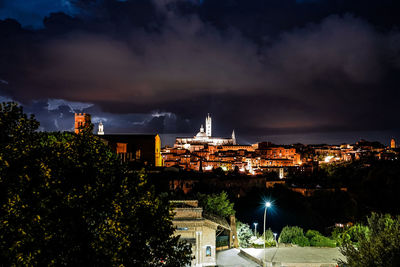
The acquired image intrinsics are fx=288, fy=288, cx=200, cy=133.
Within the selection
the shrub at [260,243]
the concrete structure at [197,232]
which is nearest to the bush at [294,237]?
the shrub at [260,243]

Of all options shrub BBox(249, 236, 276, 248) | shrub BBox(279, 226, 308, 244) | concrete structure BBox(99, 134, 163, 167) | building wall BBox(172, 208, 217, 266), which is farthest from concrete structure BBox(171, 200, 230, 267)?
concrete structure BBox(99, 134, 163, 167)

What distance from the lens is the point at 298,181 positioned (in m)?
77.6

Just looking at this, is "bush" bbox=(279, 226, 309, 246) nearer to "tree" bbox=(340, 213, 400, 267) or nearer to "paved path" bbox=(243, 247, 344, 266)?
"paved path" bbox=(243, 247, 344, 266)

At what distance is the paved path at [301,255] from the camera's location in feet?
61.3

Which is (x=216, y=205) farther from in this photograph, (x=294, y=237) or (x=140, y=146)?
(x=140, y=146)

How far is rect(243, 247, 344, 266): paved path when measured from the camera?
61.3 ft

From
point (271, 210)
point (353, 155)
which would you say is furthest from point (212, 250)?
point (353, 155)

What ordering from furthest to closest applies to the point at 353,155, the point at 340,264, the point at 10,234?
the point at 353,155 → the point at 340,264 → the point at 10,234

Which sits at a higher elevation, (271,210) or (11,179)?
(11,179)

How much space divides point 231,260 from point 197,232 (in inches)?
154

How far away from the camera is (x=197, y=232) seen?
17969 millimetres

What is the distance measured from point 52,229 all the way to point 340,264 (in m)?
15.8

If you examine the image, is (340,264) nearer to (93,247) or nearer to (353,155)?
(93,247)

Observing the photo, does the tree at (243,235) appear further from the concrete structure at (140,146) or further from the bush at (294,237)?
the concrete structure at (140,146)
